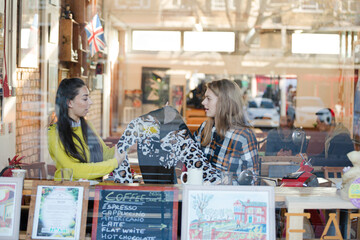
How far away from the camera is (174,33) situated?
11344mm

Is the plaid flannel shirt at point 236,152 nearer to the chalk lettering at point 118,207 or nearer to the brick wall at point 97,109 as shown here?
the chalk lettering at point 118,207

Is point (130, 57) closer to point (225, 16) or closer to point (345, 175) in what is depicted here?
point (225, 16)

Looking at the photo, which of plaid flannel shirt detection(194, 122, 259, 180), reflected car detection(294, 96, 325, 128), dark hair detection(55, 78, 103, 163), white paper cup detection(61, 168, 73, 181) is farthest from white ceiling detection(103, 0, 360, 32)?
white paper cup detection(61, 168, 73, 181)

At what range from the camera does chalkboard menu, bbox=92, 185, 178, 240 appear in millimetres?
2658

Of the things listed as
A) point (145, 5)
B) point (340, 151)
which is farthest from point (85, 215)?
point (145, 5)

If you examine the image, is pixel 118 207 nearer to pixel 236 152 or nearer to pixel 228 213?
pixel 228 213

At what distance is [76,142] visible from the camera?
3.11m

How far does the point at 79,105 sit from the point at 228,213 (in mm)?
1192

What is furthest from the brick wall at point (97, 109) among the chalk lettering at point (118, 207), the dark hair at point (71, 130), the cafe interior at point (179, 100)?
the chalk lettering at point (118, 207)

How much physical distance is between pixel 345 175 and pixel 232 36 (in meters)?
9.22

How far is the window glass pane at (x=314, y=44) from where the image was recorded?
37.2ft

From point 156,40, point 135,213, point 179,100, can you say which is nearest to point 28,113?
point 135,213

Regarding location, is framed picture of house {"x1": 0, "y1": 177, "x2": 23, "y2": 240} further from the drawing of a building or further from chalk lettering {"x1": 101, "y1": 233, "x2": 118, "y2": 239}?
the drawing of a building

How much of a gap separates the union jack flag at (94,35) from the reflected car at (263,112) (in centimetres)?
471
